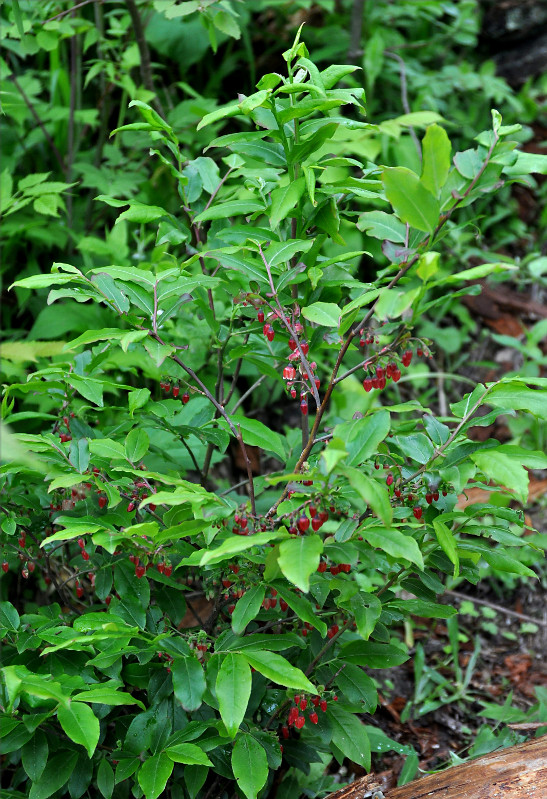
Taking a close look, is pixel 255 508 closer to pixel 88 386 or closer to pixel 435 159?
pixel 88 386

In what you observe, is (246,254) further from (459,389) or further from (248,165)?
(459,389)

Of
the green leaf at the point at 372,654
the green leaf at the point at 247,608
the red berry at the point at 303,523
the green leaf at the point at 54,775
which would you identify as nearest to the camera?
the red berry at the point at 303,523

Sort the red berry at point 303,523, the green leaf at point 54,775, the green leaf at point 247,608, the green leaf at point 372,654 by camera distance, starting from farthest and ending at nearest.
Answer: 1. the green leaf at point 372,654
2. the green leaf at point 54,775
3. the green leaf at point 247,608
4. the red berry at point 303,523

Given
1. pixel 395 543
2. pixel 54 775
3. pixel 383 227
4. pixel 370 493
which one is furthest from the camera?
pixel 54 775

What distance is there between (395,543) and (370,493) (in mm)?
148

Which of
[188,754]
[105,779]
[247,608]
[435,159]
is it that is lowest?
[105,779]

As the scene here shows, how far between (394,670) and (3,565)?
1458mm

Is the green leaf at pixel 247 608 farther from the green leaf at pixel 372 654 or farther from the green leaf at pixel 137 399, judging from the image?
the green leaf at pixel 137 399

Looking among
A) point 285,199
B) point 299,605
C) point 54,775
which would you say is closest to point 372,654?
point 299,605

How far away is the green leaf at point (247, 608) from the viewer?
1.25m

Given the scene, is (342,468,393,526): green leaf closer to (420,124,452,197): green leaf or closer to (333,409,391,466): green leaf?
(333,409,391,466): green leaf

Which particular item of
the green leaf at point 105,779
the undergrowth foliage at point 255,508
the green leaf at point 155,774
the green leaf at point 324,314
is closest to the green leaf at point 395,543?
the undergrowth foliage at point 255,508

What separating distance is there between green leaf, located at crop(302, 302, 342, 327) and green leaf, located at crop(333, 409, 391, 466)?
0.16 meters

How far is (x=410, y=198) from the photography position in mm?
1068
